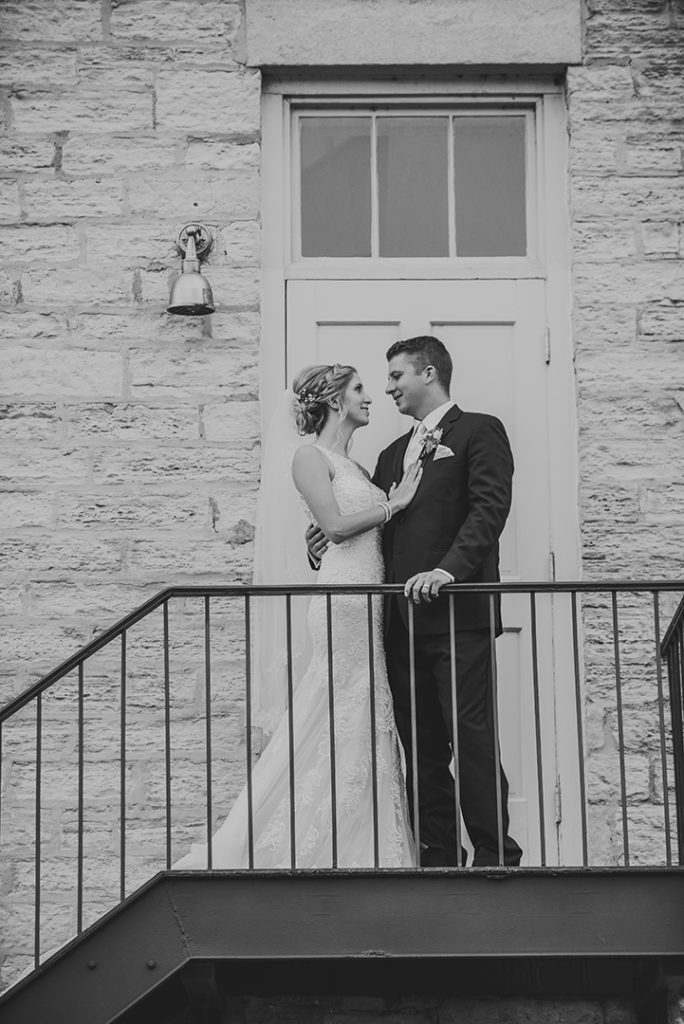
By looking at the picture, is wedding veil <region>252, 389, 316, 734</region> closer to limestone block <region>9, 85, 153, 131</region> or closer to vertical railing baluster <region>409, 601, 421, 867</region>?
vertical railing baluster <region>409, 601, 421, 867</region>

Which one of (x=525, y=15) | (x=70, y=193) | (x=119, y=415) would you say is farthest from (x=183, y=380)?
(x=525, y=15)

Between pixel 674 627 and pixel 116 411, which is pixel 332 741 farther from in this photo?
pixel 116 411

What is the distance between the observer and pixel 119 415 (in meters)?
7.06

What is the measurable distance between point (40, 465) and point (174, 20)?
2.02m

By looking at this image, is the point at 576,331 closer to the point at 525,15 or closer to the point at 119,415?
the point at 525,15

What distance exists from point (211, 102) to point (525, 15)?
1398 millimetres

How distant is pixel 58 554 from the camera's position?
22.9 feet

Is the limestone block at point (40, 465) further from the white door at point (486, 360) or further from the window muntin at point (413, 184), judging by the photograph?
the window muntin at point (413, 184)

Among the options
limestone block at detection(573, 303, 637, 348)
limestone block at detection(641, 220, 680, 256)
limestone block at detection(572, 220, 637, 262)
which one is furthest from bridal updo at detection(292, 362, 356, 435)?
limestone block at detection(641, 220, 680, 256)

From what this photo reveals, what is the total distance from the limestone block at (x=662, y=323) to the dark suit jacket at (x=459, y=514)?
1.28 meters

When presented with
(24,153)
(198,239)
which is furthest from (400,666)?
(24,153)

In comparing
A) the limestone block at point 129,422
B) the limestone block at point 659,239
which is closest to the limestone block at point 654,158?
the limestone block at point 659,239

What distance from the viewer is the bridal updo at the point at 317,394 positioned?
6383 mm

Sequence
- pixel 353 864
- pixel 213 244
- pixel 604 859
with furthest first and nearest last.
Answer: pixel 213 244 < pixel 604 859 < pixel 353 864
